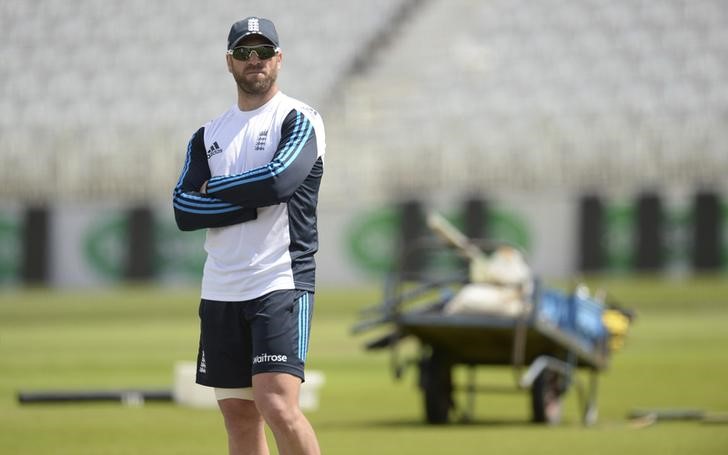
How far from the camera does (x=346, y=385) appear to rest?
582 inches

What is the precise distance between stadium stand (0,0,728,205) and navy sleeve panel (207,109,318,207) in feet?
88.3

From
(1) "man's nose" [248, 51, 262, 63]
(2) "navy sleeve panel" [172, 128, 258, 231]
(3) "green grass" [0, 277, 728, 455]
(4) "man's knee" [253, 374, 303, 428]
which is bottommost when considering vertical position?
(3) "green grass" [0, 277, 728, 455]

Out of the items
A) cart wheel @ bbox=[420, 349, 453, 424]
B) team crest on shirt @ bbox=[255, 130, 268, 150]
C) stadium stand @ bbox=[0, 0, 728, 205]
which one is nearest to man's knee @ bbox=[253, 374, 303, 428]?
team crest on shirt @ bbox=[255, 130, 268, 150]

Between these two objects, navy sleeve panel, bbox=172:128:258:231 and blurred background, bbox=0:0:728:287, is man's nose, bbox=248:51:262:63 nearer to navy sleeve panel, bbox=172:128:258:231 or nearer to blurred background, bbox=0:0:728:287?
navy sleeve panel, bbox=172:128:258:231

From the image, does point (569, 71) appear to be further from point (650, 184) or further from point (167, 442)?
point (167, 442)

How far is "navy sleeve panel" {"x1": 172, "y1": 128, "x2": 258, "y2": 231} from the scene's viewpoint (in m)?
5.59

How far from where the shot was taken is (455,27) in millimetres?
37344

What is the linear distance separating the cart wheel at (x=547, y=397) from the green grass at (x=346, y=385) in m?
0.18

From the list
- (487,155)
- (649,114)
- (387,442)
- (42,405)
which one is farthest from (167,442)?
(649,114)

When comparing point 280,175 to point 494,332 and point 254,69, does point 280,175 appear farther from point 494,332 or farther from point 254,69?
point 494,332

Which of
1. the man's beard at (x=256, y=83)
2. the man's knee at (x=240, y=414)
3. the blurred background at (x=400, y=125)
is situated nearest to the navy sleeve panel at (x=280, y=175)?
the man's beard at (x=256, y=83)

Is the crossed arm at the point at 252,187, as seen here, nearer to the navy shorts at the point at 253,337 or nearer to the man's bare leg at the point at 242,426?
the navy shorts at the point at 253,337

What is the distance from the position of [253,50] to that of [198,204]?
0.62m

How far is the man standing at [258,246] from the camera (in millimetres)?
5449
